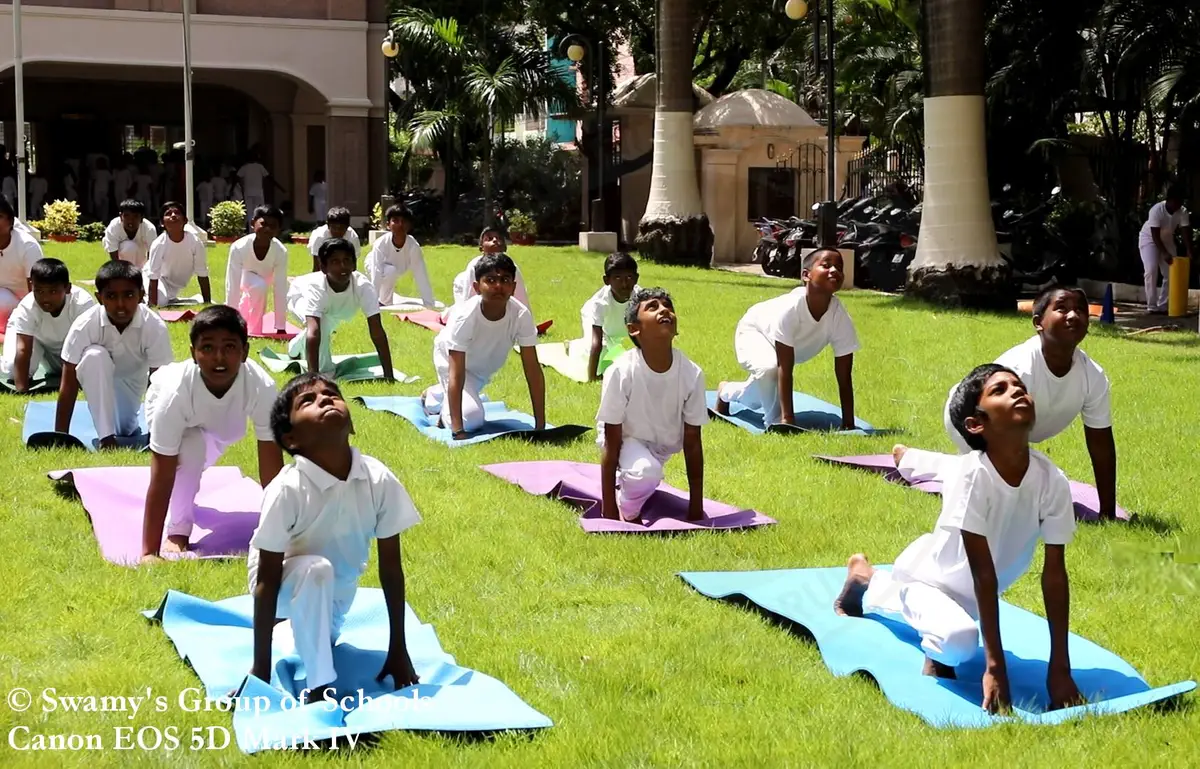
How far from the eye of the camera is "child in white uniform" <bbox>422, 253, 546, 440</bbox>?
10023 millimetres

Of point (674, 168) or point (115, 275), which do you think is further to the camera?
point (674, 168)

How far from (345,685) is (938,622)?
1.92m

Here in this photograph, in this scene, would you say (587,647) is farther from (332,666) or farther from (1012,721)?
(1012,721)

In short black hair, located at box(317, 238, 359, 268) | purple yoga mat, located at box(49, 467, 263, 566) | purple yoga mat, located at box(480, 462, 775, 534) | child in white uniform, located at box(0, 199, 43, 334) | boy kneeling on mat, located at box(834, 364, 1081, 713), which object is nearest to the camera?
boy kneeling on mat, located at box(834, 364, 1081, 713)

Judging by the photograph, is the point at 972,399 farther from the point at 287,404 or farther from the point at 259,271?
the point at 259,271

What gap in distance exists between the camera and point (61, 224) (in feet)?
94.2

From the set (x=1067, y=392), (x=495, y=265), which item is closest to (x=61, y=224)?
(x=495, y=265)

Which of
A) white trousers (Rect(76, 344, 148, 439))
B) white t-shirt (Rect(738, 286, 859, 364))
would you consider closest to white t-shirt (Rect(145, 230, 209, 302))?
white trousers (Rect(76, 344, 148, 439))

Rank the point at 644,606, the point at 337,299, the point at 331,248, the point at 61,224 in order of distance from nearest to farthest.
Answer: the point at 644,606
the point at 331,248
the point at 337,299
the point at 61,224

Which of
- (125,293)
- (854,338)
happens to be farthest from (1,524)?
(854,338)

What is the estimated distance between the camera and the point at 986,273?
18.1m

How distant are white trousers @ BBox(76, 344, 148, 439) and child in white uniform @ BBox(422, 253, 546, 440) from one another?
1.93 m

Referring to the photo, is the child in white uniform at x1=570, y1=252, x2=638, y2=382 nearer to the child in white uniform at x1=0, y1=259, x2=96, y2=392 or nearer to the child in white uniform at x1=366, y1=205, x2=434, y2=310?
the child in white uniform at x1=0, y1=259, x2=96, y2=392

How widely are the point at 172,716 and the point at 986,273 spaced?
48.0 ft
